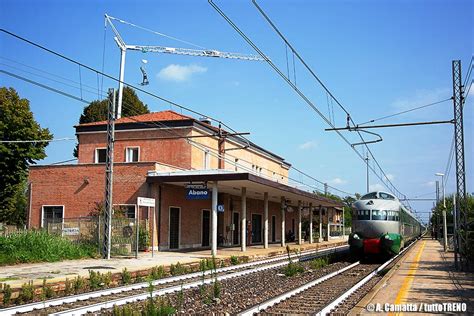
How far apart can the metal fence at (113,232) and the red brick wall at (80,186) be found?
2411mm

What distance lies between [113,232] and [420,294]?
15.6 m

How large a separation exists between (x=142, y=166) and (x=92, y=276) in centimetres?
1415

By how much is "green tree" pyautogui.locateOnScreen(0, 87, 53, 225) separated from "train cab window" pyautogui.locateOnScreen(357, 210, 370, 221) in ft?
101

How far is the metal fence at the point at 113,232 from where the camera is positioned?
2423cm

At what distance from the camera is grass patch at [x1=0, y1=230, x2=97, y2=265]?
785 inches

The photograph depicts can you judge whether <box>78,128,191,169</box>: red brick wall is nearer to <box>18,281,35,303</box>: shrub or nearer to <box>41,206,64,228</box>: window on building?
<box>41,206,64,228</box>: window on building

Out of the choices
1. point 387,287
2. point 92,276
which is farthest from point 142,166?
point 387,287

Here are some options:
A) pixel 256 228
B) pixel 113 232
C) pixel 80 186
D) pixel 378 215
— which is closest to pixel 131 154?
pixel 80 186

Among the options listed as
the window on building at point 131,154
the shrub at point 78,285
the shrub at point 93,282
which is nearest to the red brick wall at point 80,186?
the window on building at point 131,154

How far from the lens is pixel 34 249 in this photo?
68.3 ft

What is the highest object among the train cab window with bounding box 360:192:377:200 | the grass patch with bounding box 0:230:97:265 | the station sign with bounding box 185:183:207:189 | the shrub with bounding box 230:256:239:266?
the station sign with bounding box 185:183:207:189

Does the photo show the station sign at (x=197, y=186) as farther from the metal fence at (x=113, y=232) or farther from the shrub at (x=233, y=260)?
the shrub at (x=233, y=260)

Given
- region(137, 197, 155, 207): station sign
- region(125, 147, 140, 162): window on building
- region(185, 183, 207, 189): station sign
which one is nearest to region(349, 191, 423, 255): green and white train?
region(185, 183, 207, 189): station sign

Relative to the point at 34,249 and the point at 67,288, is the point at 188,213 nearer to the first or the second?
the point at 34,249
